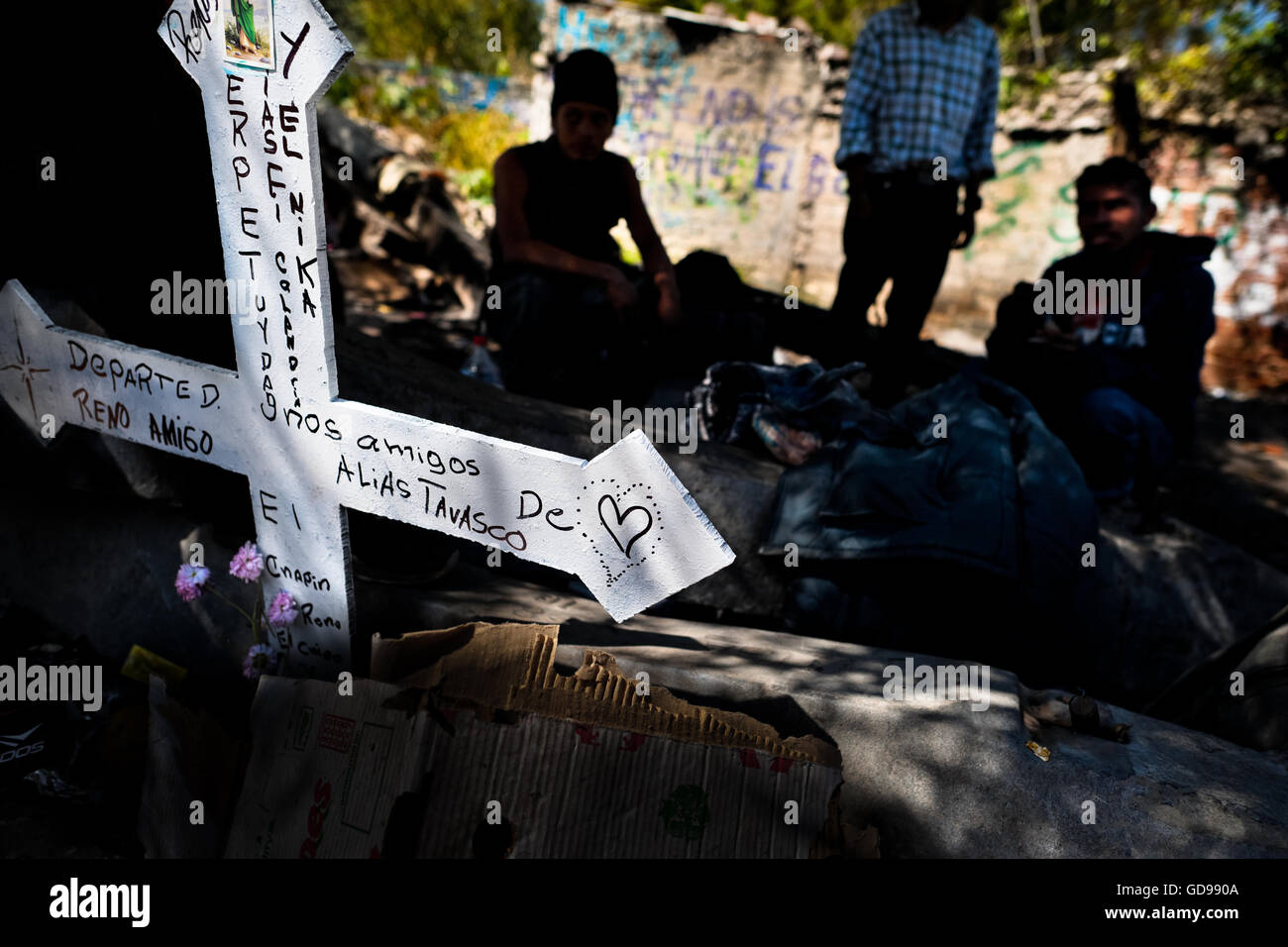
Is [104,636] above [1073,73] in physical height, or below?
below

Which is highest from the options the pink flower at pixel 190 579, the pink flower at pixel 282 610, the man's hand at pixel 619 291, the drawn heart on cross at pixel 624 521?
the man's hand at pixel 619 291

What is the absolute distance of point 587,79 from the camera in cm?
299

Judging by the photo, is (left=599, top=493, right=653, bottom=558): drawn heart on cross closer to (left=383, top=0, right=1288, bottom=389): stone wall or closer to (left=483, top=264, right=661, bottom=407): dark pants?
(left=483, top=264, right=661, bottom=407): dark pants

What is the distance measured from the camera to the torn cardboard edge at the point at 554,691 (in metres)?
1.43

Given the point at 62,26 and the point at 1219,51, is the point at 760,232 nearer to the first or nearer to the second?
the point at 1219,51

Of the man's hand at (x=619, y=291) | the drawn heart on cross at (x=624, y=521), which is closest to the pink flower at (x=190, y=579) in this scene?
the drawn heart on cross at (x=624, y=521)

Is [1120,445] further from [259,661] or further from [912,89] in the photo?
[259,661]

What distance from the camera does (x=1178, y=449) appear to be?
3.21m

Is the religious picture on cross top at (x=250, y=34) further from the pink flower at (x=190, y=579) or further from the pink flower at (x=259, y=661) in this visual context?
the pink flower at (x=259, y=661)

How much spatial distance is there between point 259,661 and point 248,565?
0.23 m

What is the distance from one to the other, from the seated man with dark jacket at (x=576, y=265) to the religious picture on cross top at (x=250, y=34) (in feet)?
5.62

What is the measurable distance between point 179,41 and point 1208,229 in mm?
9026

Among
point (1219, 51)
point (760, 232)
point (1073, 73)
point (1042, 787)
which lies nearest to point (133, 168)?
point (1042, 787)

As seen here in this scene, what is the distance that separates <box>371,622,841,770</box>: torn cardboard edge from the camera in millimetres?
1429
